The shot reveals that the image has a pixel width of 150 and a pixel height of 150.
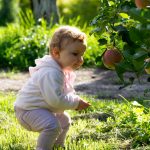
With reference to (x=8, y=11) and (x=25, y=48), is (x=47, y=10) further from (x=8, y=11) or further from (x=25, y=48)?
(x=8, y=11)

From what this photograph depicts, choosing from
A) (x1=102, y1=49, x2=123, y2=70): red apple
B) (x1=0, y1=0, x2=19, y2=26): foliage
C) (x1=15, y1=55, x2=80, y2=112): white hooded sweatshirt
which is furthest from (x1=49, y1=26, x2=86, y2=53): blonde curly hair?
(x1=0, y1=0, x2=19, y2=26): foliage

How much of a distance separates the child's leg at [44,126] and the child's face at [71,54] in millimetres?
344

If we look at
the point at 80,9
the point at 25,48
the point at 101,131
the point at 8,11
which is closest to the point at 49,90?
the point at 101,131

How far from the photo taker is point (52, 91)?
3.22 metres

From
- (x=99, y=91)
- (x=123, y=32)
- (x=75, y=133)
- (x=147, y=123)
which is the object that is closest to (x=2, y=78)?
(x=99, y=91)

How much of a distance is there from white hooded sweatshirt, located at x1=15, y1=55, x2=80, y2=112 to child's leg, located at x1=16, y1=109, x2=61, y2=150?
0.05 meters

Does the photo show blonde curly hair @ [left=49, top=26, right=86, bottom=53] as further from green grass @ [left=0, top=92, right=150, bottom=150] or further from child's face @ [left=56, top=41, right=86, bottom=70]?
green grass @ [left=0, top=92, right=150, bottom=150]

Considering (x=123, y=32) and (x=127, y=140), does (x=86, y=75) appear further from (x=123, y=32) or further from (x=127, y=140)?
(x=123, y=32)

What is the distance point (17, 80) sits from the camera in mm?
7375

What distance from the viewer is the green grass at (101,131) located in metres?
3.58

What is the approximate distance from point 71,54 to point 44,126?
489 mm

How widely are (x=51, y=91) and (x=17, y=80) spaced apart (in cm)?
420

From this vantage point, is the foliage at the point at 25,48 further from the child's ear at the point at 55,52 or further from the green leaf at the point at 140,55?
the green leaf at the point at 140,55

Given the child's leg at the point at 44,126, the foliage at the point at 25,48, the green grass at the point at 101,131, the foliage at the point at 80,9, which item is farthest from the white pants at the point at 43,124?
the foliage at the point at 80,9
